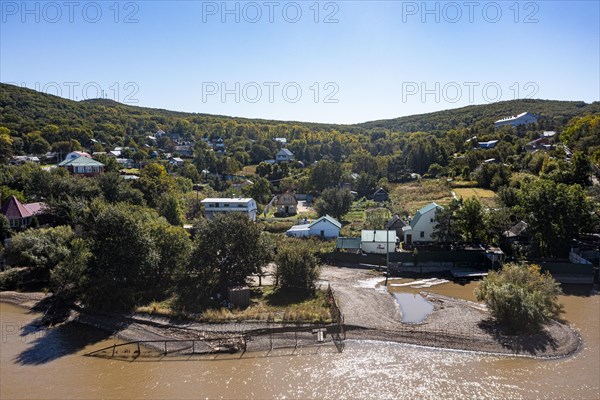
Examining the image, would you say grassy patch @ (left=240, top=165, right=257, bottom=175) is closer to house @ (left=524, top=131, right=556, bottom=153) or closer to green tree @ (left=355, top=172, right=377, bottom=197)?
green tree @ (left=355, top=172, right=377, bottom=197)

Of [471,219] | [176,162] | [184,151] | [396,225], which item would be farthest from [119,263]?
[184,151]

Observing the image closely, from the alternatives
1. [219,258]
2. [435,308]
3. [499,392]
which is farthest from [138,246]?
[499,392]

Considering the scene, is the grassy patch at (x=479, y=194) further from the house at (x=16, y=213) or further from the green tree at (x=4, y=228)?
the green tree at (x=4, y=228)

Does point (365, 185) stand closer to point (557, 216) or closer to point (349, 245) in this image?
point (349, 245)

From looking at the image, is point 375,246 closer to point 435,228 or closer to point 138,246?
point 435,228

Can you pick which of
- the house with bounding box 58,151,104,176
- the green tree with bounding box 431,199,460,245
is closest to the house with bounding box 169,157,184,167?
the house with bounding box 58,151,104,176
